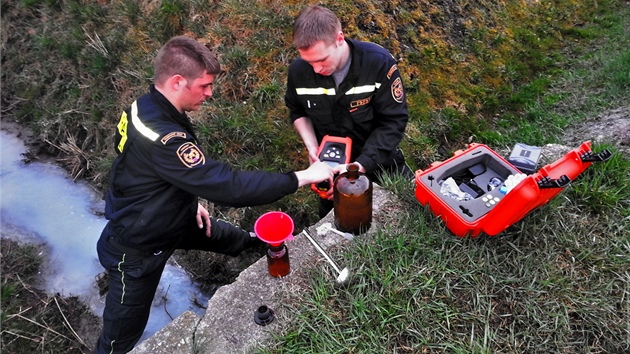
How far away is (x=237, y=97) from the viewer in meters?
4.93

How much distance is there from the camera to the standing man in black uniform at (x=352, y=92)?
2.77 metres

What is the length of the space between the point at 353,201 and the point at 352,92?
2.80 ft

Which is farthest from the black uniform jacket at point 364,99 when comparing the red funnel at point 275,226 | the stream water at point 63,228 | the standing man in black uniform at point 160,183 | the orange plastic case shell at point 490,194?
the stream water at point 63,228

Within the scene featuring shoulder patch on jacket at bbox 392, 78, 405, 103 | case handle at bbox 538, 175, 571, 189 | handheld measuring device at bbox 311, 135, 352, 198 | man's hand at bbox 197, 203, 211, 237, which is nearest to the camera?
case handle at bbox 538, 175, 571, 189

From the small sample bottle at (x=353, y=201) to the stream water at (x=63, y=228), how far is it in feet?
6.43

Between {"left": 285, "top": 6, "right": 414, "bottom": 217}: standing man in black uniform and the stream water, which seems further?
the stream water

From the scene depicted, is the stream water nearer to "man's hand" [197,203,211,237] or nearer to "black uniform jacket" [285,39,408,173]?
"man's hand" [197,203,211,237]

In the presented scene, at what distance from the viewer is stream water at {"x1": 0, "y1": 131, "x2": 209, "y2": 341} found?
412 cm

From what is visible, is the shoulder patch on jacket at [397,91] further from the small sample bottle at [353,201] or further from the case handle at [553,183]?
the case handle at [553,183]

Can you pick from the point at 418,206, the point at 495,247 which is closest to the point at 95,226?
the point at 418,206

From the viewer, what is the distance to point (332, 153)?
2.99 m

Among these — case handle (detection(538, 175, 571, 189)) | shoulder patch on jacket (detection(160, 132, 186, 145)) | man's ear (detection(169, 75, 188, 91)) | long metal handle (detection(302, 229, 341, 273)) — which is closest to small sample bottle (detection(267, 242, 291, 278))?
long metal handle (detection(302, 229, 341, 273))

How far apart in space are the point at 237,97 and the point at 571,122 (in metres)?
3.82

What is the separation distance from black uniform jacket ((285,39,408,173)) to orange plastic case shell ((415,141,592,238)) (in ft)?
1.52
